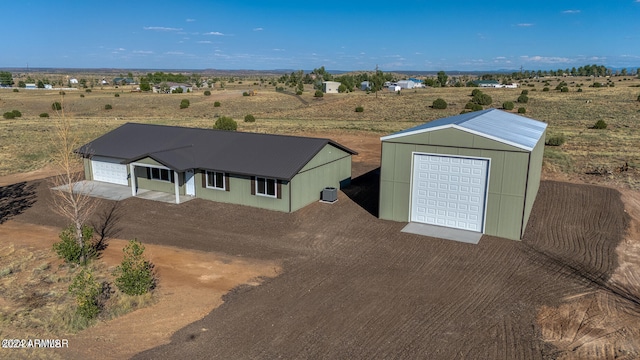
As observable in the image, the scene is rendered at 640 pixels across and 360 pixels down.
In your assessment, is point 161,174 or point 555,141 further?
point 555,141

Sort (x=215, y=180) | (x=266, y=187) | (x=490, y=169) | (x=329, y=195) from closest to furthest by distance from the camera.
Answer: (x=490, y=169)
(x=266, y=187)
(x=329, y=195)
(x=215, y=180)

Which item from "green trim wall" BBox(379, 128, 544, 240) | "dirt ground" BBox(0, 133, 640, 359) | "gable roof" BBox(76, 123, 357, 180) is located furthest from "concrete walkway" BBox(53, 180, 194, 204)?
"green trim wall" BBox(379, 128, 544, 240)

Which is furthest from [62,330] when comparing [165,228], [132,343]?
[165,228]

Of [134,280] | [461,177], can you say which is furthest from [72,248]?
[461,177]

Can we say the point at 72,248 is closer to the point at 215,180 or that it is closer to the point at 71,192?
the point at 71,192

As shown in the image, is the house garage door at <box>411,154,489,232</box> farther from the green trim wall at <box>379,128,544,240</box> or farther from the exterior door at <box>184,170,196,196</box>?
the exterior door at <box>184,170,196,196</box>

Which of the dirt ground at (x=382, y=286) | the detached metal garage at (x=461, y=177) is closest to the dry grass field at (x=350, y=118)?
the dirt ground at (x=382, y=286)

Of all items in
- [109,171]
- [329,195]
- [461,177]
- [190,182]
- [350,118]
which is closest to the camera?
[461,177]
